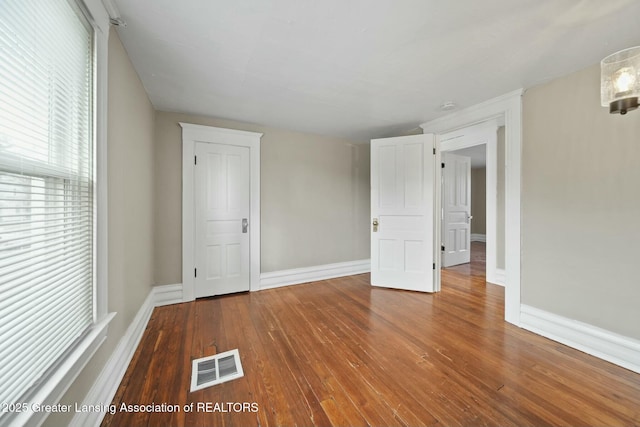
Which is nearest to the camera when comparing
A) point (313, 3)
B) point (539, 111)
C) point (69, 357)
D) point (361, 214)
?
point (69, 357)

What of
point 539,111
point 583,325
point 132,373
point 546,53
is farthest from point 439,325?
point 132,373

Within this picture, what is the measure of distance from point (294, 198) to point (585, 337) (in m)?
3.32

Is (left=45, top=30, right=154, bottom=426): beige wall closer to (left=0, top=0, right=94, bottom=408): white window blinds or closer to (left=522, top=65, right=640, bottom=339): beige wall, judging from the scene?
(left=0, top=0, right=94, bottom=408): white window blinds

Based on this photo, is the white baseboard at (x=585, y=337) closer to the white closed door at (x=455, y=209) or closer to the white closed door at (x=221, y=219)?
the white closed door at (x=455, y=209)

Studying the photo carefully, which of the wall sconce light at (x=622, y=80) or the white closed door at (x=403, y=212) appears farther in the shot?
the white closed door at (x=403, y=212)

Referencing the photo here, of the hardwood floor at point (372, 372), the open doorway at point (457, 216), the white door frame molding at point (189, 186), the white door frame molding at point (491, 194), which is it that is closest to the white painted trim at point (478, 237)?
the open doorway at point (457, 216)

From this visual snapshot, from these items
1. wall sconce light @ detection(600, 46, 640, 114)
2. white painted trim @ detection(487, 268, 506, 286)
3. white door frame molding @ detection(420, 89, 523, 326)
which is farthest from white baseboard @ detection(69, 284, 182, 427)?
white painted trim @ detection(487, 268, 506, 286)

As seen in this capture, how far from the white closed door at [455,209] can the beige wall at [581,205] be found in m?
2.23

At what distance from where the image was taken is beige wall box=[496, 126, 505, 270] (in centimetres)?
366

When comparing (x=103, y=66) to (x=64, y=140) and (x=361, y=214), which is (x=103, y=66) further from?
(x=361, y=214)

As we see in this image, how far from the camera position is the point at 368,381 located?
1.62 m

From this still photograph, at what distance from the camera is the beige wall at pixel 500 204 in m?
3.66

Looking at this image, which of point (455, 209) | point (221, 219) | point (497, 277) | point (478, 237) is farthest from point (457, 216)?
point (221, 219)

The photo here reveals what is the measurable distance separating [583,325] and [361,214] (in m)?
2.88
